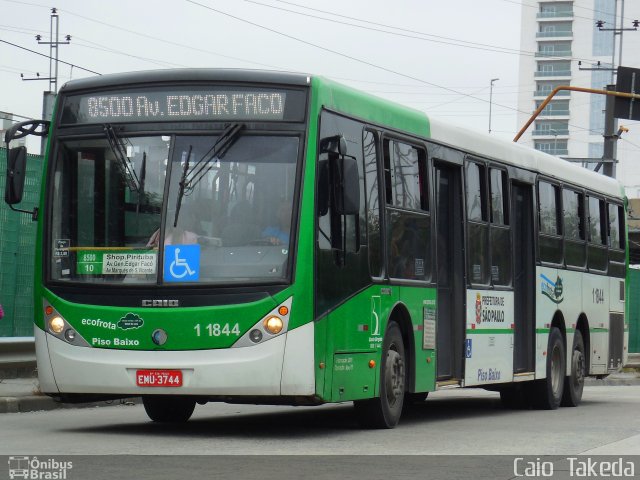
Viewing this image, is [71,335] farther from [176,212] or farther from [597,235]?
[597,235]

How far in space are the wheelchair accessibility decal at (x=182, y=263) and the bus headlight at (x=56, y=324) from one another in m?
1.06

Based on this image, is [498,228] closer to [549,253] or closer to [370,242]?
[549,253]

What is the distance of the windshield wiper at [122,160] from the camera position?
12.3 meters

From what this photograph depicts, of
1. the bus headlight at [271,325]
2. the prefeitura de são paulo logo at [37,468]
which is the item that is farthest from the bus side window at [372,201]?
the prefeitura de são paulo logo at [37,468]

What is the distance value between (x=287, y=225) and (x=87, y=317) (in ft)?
6.25

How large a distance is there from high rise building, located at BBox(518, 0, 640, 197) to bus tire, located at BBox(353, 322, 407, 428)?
389 ft

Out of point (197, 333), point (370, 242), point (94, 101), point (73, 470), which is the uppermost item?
point (94, 101)

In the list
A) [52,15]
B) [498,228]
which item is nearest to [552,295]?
[498,228]

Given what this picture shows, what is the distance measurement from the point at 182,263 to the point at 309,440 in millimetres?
1862

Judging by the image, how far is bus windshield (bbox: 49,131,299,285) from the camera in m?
12.0

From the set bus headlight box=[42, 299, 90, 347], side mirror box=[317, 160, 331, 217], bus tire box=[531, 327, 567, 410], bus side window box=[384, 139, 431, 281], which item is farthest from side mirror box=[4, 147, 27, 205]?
bus tire box=[531, 327, 567, 410]

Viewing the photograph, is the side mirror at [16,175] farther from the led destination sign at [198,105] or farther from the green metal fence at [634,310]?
the green metal fence at [634,310]

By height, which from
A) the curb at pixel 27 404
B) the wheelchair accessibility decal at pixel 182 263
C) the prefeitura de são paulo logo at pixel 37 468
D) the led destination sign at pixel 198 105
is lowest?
the prefeitura de são paulo logo at pixel 37 468

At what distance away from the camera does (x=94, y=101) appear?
12727 mm
